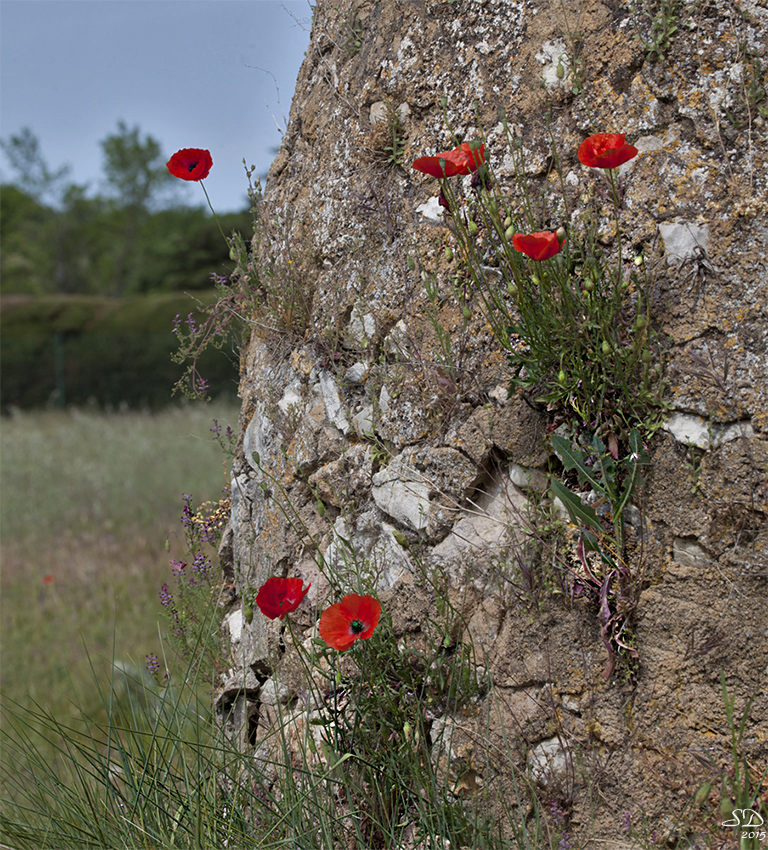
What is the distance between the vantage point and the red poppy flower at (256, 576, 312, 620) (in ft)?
5.16

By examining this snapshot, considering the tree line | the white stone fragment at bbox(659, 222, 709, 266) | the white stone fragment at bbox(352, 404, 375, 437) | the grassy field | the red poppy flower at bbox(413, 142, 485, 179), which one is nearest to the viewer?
the red poppy flower at bbox(413, 142, 485, 179)

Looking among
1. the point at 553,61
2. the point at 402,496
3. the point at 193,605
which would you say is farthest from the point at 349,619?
the point at 553,61

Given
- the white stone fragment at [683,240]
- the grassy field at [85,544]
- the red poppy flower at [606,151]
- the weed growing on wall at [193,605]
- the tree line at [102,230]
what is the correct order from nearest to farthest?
the red poppy flower at [606,151]
the white stone fragment at [683,240]
the weed growing on wall at [193,605]
the grassy field at [85,544]
the tree line at [102,230]

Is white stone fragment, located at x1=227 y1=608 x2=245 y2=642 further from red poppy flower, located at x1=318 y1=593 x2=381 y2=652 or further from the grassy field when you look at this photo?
red poppy flower, located at x1=318 y1=593 x2=381 y2=652

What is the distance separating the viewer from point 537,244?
147 cm

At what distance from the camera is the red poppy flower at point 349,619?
5.16 feet

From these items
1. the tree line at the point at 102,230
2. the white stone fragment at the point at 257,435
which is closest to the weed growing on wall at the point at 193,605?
the white stone fragment at the point at 257,435

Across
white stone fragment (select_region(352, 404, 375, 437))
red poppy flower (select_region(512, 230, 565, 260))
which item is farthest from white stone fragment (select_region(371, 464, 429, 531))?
red poppy flower (select_region(512, 230, 565, 260))

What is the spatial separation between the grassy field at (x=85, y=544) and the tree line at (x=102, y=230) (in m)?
27.1

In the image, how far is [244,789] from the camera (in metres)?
1.65

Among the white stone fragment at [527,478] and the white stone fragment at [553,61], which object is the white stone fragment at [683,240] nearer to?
the white stone fragment at [553,61]

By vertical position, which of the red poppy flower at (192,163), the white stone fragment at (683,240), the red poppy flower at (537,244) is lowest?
the white stone fragment at (683,240)

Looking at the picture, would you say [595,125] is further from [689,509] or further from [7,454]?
[7,454]
